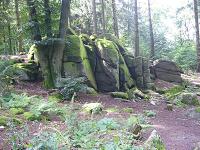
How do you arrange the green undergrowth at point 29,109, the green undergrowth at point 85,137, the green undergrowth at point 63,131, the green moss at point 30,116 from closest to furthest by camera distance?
1. the green undergrowth at point 85,137
2. the green undergrowth at point 63,131
3. the green moss at point 30,116
4. the green undergrowth at point 29,109

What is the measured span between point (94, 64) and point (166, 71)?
6.62m

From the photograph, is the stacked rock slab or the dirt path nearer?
the dirt path

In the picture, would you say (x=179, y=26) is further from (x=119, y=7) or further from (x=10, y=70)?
(x=10, y=70)

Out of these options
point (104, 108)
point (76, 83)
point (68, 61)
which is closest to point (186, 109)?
point (104, 108)

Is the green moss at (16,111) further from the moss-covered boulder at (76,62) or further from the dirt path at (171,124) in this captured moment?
the moss-covered boulder at (76,62)

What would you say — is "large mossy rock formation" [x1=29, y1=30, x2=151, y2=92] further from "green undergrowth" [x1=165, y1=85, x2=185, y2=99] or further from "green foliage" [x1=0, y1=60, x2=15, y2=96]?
"green foliage" [x1=0, y1=60, x2=15, y2=96]

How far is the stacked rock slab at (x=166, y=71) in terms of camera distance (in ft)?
69.7

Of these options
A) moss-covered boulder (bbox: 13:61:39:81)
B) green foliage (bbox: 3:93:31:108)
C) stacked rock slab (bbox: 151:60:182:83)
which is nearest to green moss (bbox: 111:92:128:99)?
moss-covered boulder (bbox: 13:61:39:81)

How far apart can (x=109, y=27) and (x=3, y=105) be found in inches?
1240

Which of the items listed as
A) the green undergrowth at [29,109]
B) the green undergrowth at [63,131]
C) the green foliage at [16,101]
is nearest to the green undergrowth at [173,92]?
the green undergrowth at [63,131]

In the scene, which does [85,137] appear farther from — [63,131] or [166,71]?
[166,71]

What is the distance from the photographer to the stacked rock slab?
21.2 meters

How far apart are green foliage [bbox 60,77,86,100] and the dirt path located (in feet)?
1.65

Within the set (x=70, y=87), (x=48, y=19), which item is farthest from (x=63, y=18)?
(x=70, y=87)
